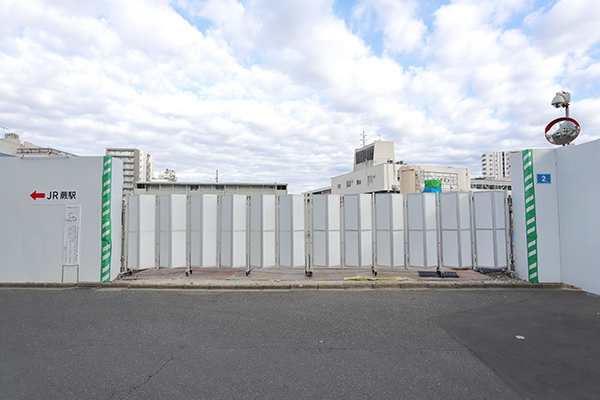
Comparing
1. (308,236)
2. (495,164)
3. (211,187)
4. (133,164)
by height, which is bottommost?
(308,236)

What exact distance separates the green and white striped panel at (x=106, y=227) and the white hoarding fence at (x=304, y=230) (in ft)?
1.84

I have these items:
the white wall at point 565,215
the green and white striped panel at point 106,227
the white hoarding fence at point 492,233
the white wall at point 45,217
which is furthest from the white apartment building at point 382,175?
the white wall at point 45,217

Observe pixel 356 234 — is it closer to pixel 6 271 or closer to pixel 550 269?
pixel 550 269

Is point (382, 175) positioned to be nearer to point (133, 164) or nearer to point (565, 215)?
point (565, 215)

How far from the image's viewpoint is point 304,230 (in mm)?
9258

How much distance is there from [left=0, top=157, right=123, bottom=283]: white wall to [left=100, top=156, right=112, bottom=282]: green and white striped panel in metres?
0.11

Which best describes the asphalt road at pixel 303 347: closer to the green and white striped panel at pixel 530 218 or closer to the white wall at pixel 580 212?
the white wall at pixel 580 212

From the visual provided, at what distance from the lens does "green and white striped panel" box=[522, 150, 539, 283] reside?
8.10 metres

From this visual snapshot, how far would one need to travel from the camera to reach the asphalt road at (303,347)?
331 centimetres

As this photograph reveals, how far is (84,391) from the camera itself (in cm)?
326

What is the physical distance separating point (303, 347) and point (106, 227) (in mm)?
7192

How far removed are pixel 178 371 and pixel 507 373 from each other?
4.11 metres

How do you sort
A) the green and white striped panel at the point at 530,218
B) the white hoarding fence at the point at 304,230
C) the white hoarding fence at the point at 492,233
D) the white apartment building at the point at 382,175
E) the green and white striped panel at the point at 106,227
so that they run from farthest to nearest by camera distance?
1. the white apartment building at the point at 382,175
2. the white hoarding fence at the point at 304,230
3. the white hoarding fence at the point at 492,233
4. the green and white striped panel at the point at 106,227
5. the green and white striped panel at the point at 530,218

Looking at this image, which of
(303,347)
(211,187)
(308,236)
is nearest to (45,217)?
(308,236)
